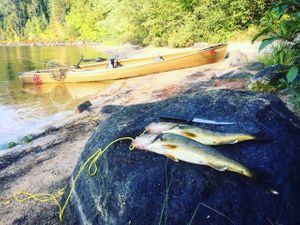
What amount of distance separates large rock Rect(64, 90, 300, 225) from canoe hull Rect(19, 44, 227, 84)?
13.2 meters

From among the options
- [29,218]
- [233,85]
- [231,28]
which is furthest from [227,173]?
[231,28]

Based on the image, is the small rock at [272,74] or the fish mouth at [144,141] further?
the small rock at [272,74]

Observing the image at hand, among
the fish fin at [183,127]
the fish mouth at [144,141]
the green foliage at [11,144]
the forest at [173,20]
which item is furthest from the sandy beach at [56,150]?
the forest at [173,20]

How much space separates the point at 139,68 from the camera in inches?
691

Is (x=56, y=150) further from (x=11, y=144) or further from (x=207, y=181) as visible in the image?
(x=207, y=181)

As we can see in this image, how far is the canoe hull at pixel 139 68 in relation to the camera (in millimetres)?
16875

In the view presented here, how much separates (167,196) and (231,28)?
786 inches

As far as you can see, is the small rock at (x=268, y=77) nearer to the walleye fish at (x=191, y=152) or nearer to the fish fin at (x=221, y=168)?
the walleye fish at (x=191, y=152)

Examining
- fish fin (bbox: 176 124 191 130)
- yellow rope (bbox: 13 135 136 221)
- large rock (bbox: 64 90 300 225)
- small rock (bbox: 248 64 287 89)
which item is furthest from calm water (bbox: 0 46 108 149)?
fish fin (bbox: 176 124 191 130)

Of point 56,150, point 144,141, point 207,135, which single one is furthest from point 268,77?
point 56,150

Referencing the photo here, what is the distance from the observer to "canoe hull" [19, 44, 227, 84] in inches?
664

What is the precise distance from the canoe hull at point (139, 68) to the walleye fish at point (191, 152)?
14028 mm

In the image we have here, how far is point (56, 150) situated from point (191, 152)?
20.4 ft

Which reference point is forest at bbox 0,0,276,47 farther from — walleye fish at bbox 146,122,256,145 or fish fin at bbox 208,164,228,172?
A: fish fin at bbox 208,164,228,172
